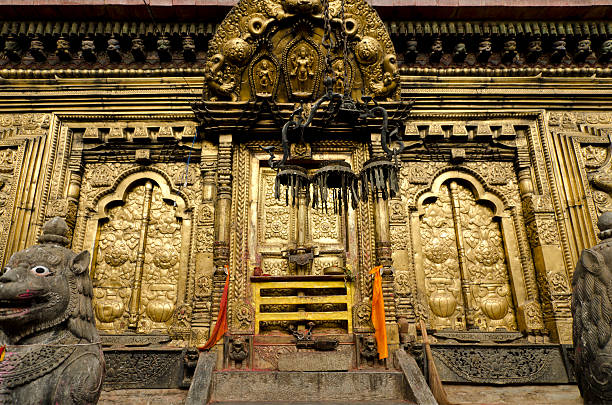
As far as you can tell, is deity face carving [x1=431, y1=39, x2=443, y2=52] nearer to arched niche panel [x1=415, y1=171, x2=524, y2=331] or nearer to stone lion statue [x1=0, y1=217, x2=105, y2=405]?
arched niche panel [x1=415, y1=171, x2=524, y2=331]

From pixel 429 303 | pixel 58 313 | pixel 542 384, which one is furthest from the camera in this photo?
pixel 429 303

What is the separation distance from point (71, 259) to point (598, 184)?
7804 millimetres

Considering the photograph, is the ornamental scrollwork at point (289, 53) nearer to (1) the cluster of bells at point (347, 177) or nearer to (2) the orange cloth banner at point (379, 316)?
(1) the cluster of bells at point (347, 177)

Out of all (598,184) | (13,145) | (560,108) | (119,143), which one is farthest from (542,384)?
(13,145)

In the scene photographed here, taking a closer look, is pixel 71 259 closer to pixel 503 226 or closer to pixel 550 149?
pixel 503 226

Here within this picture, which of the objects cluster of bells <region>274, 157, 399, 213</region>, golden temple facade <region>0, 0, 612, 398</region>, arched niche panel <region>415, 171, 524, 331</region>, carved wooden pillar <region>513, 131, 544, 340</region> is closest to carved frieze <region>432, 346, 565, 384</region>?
golden temple facade <region>0, 0, 612, 398</region>

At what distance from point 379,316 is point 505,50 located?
566 cm

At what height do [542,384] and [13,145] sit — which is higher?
[13,145]

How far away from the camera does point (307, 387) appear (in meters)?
4.43

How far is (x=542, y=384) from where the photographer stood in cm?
547

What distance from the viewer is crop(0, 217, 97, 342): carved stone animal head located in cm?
295

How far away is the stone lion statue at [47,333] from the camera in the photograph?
9.43 feet

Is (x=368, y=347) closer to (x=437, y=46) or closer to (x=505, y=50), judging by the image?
(x=437, y=46)

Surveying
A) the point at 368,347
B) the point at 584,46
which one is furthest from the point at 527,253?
the point at 584,46
